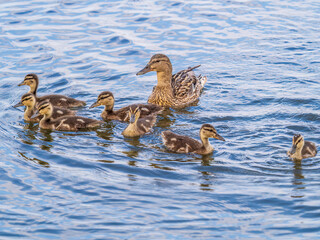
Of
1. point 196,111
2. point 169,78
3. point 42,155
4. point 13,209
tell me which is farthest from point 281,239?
point 169,78

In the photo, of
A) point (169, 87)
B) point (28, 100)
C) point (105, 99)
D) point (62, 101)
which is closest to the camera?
point (105, 99)

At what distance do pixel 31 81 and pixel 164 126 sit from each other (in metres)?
2.45

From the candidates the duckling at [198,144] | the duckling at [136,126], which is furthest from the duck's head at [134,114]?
the duckling at [198,144]

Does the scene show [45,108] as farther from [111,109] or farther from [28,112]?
[111,109]

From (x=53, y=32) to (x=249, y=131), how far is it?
6.57 meters

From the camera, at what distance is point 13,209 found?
6305 mm

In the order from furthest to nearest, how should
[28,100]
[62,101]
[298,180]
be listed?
[62,101] → [28,100] → [298,180]

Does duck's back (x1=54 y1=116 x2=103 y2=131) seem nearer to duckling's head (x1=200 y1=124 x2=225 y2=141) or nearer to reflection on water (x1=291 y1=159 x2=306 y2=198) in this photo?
duckling's head (x1=200 y1=124 x2=225 y2=141)

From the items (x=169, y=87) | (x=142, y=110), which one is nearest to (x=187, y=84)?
(x=169, y=87)

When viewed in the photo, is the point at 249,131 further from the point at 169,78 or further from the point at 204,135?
the point at 169,78

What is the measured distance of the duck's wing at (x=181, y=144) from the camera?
305 inches

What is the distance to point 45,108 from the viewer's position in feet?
28.7

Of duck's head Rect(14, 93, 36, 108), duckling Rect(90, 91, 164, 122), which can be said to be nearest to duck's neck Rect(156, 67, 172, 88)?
duckling Rect(90, 91, 164, 122)

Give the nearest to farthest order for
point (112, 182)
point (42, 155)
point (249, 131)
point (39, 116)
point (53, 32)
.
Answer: point (112, 182) → point (42, 155) → point (249, 131) → point (39, 116) → point (53, 32)
